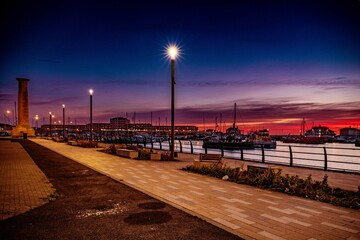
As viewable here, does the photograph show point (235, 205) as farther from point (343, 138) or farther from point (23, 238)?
point (343, 138)

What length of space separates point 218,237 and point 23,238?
11.8ft

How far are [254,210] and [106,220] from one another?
3483 mm

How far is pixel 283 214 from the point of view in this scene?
6.03 meters

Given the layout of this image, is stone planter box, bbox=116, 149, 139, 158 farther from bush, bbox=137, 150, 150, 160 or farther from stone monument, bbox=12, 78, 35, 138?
stone monument, bbox=12, 78, 35, 138

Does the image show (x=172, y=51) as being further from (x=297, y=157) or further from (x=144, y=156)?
(x=297, y=157)

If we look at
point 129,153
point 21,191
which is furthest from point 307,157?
point 21,191

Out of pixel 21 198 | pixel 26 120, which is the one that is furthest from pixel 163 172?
pixel 26 120

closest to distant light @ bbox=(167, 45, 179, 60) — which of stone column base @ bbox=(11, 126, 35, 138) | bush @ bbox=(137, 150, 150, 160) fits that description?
bush @ bbox=(137, 150, 150, 160)

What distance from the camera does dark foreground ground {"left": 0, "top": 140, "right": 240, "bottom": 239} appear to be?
4925mm

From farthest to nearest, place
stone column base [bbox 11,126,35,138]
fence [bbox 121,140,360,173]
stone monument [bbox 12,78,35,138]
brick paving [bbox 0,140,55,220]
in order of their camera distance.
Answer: stone monument [bbox 12,78,35,138], stone column base [bbox 11,126,35,138], fence [bbox 121,140,360,173], brick paving [bbox 0,140,55,220]

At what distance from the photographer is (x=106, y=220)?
18.8ft

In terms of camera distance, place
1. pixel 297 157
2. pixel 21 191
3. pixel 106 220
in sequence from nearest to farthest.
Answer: pixel 106 220
pixel 21 191
pixel 297 157

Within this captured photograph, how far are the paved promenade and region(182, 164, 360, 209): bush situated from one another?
386mm

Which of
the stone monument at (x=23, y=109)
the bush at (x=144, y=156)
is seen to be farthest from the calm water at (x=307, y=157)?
the stone monument at (x=23, y=109)
